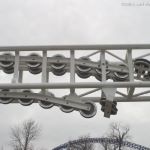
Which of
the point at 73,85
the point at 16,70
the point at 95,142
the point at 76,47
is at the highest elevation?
the point at 95,142

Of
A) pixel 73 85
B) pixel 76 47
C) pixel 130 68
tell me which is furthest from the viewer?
pixel 130 68

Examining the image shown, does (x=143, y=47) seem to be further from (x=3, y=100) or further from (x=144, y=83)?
(x=3, y=100)

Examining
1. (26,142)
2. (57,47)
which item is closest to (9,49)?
(57,47)

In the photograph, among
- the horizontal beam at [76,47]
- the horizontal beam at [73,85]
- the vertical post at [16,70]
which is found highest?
the horizontal beam at [76,47]

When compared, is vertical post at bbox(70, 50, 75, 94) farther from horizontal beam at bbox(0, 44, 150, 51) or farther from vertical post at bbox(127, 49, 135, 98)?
vertical post at bbox(127, 49, 135, 98)

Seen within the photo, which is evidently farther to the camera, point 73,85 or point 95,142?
point 95,142

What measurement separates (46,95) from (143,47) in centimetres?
255

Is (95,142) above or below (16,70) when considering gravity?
above

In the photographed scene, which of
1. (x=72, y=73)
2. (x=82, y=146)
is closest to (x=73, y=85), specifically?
(x=72, y=73)

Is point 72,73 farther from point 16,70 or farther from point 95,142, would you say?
point 95,142

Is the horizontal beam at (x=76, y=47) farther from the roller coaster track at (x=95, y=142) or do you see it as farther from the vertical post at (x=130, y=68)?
the roller coaster track at (x=95, y=142)

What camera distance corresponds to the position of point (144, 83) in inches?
334

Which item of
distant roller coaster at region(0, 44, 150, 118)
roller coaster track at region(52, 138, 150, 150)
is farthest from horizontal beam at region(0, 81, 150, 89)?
roller coaster track at region(52, 138, 150, 150)

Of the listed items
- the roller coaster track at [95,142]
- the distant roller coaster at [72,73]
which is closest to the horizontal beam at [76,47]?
the distant roller coaster at [72,73]
